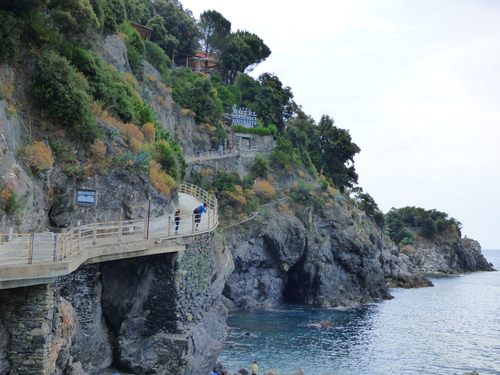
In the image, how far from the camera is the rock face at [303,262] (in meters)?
54.3

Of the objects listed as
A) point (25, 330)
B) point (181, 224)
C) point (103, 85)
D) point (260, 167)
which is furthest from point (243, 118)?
point (25, 330)

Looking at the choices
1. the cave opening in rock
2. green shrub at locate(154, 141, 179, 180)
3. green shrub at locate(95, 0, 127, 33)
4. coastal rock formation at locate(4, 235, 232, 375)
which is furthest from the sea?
green shrub at locate(95, 0, 127, 33)

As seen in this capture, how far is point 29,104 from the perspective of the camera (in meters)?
23.0

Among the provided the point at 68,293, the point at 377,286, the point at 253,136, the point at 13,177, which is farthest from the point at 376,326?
the point at 13,177

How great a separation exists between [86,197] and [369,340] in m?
28.7

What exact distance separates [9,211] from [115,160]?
7387 mm

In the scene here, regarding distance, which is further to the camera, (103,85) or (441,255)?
(441,255)

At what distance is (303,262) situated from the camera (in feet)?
192

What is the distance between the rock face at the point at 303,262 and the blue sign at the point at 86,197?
31.0 m

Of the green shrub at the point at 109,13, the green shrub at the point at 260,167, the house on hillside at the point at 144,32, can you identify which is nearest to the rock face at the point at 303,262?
the green shrub at the point at 260,167

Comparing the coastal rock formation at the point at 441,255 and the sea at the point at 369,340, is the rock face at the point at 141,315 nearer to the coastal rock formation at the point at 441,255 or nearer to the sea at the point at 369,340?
the sea at the point at 369,340

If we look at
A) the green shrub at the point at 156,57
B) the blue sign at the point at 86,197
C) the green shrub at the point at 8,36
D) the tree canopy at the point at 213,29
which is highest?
the tree canopy at the point at 213,29

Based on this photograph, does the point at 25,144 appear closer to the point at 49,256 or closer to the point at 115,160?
the point at 115,160

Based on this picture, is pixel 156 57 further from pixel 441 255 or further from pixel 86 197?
pixel 441 255
